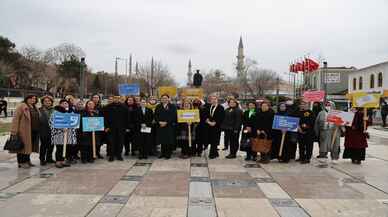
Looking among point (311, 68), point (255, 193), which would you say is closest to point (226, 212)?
point (255, 193)

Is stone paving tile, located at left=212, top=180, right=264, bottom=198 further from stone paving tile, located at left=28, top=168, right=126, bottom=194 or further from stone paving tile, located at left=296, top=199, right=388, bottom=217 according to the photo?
stone paving tile, located at left=28, top=168, right=126, bottom=194

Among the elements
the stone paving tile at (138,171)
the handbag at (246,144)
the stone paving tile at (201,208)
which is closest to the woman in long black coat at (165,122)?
the stone paving tile at (138,171)

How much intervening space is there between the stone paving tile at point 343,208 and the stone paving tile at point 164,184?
2.18 meters

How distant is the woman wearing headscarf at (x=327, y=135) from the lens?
10734 millimetres

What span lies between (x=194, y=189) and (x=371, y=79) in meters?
51.9

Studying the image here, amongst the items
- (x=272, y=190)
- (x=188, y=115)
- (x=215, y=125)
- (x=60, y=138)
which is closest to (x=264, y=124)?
(x=215, y=125)

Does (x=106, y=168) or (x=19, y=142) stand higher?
(x=19, y=142)

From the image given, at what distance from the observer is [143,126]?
34.8ft

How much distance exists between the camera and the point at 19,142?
29.2 feet

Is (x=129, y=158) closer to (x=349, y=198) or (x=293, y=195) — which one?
(x=293, y=195)

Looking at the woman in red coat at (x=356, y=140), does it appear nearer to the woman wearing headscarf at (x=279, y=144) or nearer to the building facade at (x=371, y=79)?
the woman wearing headscarf at (x=279, y=144)

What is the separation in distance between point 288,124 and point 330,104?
2668mm

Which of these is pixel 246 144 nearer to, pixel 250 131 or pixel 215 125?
pixel 250 131

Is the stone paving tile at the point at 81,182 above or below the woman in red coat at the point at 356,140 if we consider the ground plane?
below
